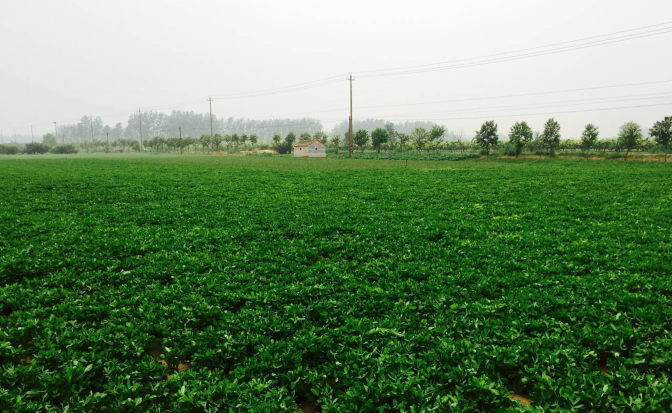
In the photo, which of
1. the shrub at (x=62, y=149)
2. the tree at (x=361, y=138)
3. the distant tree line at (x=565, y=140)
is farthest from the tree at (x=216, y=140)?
the distant tree line at (x=565, y=140)

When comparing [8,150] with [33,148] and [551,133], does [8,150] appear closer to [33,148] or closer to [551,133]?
[33,148]

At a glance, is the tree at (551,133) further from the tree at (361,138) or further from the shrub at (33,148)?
the shrub at (33,148)

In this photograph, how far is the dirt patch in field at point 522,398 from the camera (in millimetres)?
5285

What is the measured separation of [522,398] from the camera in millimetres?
5383

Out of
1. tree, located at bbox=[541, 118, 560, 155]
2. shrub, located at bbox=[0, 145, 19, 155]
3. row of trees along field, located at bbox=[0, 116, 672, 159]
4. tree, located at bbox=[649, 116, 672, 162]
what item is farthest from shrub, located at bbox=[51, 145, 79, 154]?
tree, located at bbox=[649, 116, 672, 162]

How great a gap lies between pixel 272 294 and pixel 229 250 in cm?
404

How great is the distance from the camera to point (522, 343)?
20.5 feet

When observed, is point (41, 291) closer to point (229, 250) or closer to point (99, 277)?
point (99, 277)

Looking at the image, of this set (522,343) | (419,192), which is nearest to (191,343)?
(522,343)

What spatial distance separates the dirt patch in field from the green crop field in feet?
0.09

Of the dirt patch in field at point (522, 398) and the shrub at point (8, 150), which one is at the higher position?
the shrub at point (8, 150)

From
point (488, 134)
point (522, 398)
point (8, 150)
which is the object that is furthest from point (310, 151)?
point (8, 150)

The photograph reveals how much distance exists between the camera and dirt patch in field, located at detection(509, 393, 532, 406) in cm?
528

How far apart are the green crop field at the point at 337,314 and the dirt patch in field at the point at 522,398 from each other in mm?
27
